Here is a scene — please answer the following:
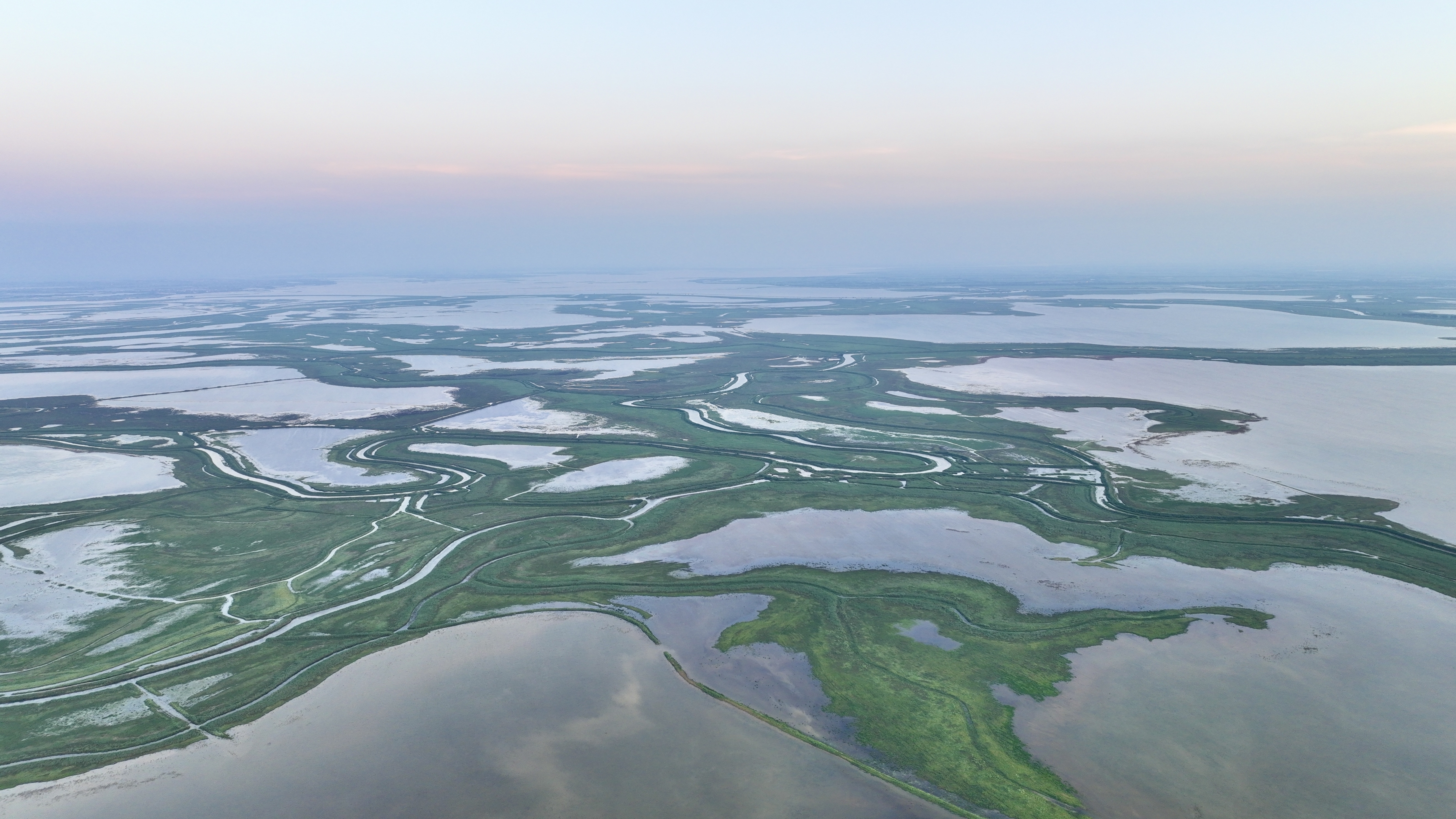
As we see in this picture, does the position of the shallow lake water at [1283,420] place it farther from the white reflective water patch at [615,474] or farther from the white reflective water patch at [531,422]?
the white reflective water patch at [531,422]

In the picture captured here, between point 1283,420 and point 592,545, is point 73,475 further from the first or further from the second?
point 1283,420

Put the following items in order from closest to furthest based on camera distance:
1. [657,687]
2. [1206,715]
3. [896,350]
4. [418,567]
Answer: [1206,715]
[657,687]
[418,567]
[896,350]

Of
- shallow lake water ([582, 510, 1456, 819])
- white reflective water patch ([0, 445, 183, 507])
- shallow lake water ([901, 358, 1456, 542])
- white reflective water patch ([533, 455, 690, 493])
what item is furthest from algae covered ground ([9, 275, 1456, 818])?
shallow lake water ([901, 358, 1456, 542])

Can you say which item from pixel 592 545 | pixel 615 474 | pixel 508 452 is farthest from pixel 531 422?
pixel 592 545

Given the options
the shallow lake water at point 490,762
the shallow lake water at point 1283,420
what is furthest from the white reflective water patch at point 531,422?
the shallow lake water at point 490,762

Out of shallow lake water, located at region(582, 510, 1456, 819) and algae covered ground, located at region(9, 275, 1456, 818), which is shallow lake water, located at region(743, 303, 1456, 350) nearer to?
algae covered ground, located at region(9, 275, 1456, 818)

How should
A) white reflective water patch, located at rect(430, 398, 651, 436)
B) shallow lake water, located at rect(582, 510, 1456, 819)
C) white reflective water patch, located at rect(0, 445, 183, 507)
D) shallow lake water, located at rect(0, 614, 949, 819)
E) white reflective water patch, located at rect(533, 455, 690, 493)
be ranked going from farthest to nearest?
white reflective water patch, located at rect(430, 398, 651, 436)
white reflective water patch, located at rect(533, 455, 690, 493)
white reflective water patch, located at rect(0, 445, 183, 507)
shallow lake water, located at rect(0, 614, 949, 819)
shallow lake water, located at rect(582, 510, 1456, 819)

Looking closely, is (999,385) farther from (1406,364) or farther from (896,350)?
(1406,364)

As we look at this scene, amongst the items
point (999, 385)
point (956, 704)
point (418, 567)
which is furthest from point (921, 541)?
point (999, 385)
